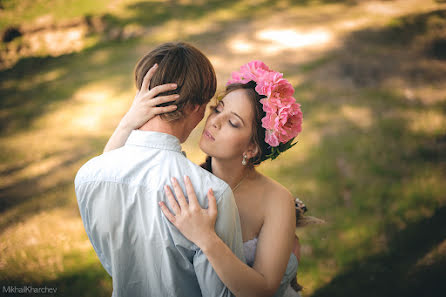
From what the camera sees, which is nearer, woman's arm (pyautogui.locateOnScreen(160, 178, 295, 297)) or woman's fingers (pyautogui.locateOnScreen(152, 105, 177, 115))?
woman's arm (pyautogui.locateOnScreen(160, 178, 295, 297))

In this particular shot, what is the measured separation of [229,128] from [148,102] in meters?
0.65

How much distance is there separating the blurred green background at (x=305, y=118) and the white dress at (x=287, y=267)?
4.28ft

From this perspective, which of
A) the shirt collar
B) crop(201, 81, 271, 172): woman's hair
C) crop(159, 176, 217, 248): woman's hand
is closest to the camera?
crop(159, 176, 217, 248): woman's hand

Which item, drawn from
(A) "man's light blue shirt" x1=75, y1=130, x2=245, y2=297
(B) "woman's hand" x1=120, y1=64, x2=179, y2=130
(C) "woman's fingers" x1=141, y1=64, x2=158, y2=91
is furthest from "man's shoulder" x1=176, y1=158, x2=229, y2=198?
(C) "woman's fingers" x1=141, y1=64, x2=158, y2=91

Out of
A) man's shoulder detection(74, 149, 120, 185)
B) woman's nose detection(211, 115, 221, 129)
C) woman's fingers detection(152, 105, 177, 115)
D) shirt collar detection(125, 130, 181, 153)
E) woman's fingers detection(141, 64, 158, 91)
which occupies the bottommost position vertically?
woman's nose detection(211, 115, 221, 129)

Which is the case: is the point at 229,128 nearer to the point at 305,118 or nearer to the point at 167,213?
the point at 167,213

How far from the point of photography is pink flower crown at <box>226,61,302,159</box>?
7.30 ft

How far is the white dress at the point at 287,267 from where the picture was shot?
7.49 feet

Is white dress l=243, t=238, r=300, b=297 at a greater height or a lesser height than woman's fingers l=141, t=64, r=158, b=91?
lesser

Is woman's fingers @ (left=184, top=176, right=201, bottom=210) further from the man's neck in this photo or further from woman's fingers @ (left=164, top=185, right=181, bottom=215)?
the man's neck

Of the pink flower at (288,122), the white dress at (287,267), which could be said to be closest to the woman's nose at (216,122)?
the pink flower at (288,122)

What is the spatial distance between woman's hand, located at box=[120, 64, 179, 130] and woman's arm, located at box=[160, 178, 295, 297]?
1.44 ft

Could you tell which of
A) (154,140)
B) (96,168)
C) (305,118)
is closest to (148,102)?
(154,140)

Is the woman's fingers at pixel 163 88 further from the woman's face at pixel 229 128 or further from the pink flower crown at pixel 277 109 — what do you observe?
the pink flower crown at pixel 277 109
